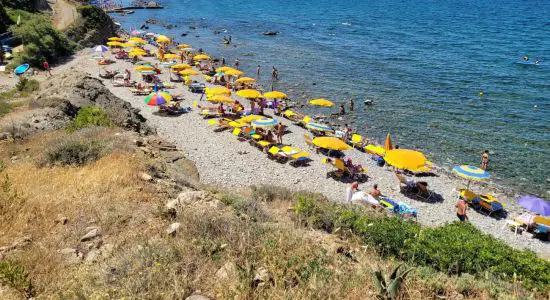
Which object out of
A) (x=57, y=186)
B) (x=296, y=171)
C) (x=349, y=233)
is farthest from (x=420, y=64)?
(x=57, y=186)

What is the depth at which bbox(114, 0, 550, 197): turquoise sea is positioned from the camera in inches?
805

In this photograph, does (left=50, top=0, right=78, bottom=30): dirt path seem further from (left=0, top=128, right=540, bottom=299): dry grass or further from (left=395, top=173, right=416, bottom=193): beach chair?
(left=0, top=128, right=540, bottom=299): dry grass

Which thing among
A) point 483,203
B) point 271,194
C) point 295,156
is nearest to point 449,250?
point 271,194

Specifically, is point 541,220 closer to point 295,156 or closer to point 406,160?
point 406,160

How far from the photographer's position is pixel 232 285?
477 cm

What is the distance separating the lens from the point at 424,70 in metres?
34.8

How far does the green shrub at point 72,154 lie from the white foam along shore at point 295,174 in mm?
5134

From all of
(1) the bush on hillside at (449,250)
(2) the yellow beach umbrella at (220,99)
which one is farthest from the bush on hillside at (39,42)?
(1) the bush on hillside at (449,250)

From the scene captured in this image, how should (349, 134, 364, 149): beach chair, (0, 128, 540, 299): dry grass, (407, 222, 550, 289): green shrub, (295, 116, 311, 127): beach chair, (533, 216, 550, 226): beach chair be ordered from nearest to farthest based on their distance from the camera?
(0, 128, 540, 299): dry grass < (407, 222, 550, 289): green shrub < (533, 216, 550, 226): beach chair < (349, 134, 364, 149): beach chair < (295, 116, 311, 127): beach chair

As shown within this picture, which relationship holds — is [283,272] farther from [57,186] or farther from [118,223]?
[57,186]

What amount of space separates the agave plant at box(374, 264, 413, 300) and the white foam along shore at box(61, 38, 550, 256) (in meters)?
9.27

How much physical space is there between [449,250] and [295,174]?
9.01m

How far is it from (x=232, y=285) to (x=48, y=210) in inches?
168

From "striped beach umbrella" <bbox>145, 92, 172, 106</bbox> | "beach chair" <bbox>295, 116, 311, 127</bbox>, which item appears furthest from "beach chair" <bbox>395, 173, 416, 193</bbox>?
"striped beach umbrella" <bbox>145, 92, 172, 106</bbox>
